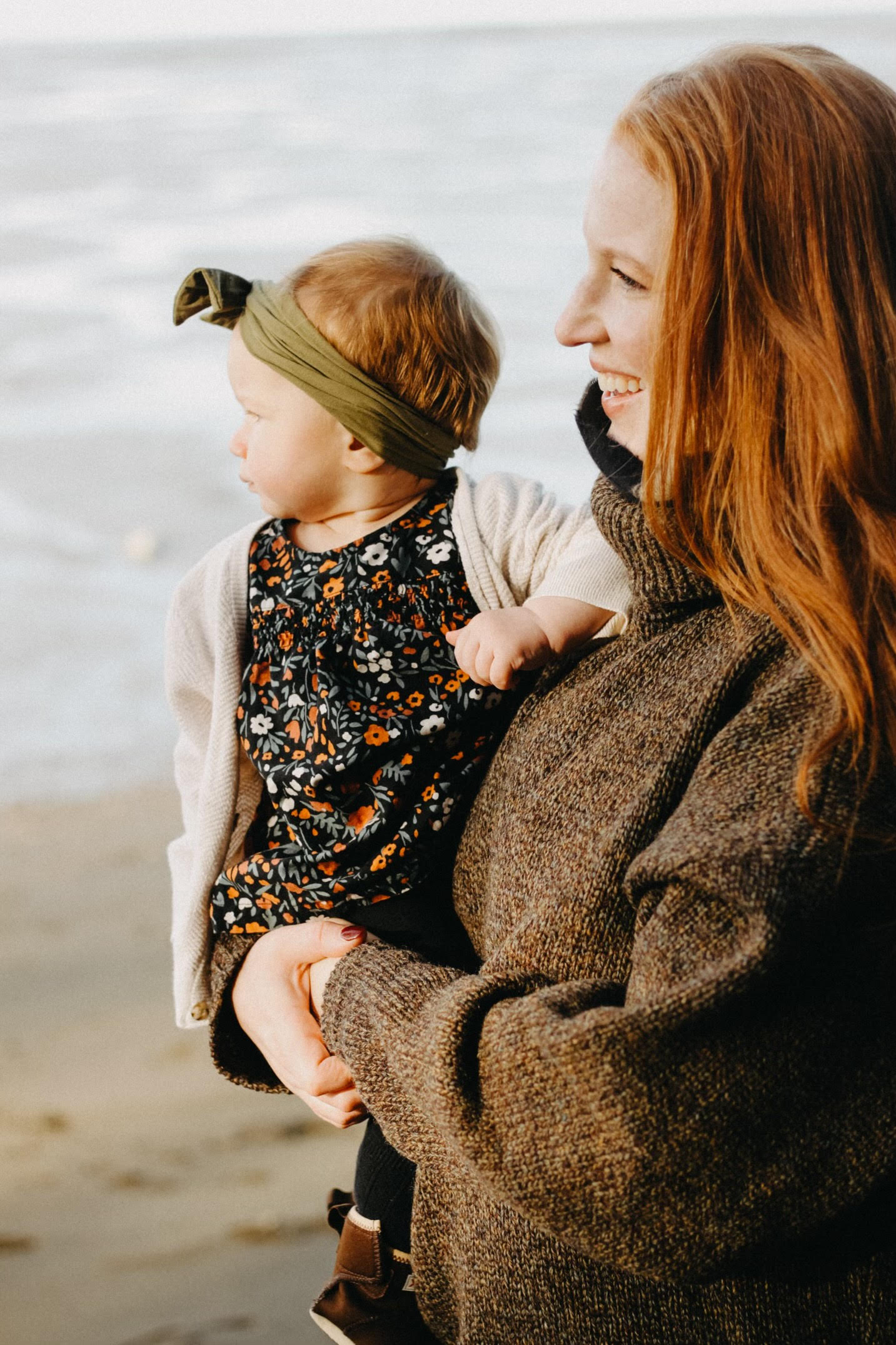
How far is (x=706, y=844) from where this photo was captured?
903 millimetres

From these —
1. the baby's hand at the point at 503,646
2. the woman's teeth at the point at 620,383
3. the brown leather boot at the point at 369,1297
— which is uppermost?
the woman's teeth at the point at 620,383

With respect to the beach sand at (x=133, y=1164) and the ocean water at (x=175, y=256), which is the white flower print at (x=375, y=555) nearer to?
the ocean water at (x=175, y=256)

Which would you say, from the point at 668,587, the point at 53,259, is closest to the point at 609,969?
the point at 668,587

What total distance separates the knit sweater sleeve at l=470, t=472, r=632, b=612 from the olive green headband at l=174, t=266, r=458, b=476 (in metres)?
0.07

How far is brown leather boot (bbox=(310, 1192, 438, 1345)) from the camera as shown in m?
1.36

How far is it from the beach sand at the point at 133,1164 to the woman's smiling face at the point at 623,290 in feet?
5.12

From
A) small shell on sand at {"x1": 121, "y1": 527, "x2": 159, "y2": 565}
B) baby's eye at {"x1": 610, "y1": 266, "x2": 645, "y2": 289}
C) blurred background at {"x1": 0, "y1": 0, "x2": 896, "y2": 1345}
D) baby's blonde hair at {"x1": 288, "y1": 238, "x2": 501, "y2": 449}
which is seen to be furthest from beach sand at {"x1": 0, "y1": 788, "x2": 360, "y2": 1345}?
small shell on sand at {"x1": 121, "y1": 527, "x2": 159, "y2": 565}

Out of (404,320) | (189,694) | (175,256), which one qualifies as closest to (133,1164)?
(189,694)

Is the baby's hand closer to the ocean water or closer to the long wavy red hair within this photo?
the long wavy red hair

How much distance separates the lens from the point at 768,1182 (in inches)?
35.9

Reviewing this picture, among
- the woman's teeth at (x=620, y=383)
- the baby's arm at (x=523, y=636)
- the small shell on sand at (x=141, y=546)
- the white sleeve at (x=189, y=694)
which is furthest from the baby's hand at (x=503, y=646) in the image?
the small shell on sand at (x=141, y=546)

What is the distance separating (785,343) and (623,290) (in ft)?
0.62

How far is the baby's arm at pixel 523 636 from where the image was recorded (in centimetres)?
120

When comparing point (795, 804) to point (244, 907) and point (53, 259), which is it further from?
point (53, 259)
